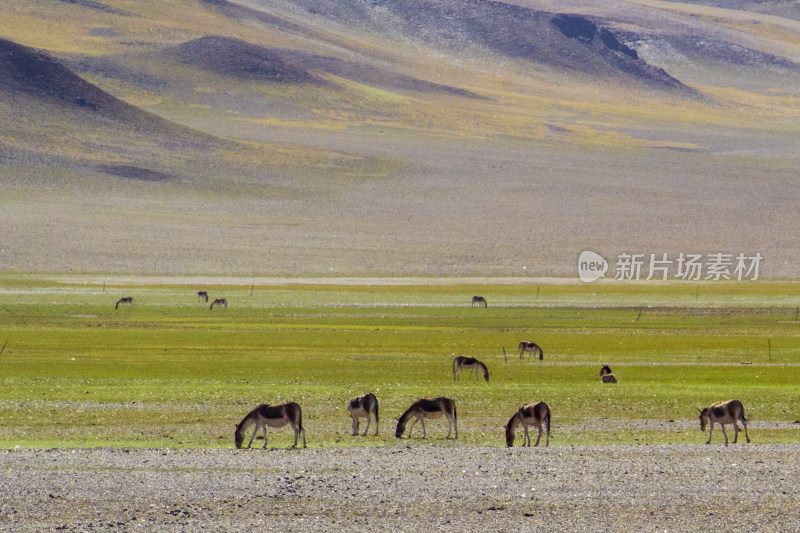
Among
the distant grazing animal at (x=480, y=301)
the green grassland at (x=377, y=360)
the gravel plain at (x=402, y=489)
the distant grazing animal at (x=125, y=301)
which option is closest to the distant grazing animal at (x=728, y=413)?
the gravel plain at (x=402, y=489)

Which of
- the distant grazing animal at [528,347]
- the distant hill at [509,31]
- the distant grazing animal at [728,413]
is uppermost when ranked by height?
the distant hill at [509,31]

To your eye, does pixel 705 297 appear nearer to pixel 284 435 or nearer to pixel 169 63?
pixel 284 435

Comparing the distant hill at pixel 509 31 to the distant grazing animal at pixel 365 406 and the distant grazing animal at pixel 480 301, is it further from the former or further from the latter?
the distant grazing animal at pixel 365 406

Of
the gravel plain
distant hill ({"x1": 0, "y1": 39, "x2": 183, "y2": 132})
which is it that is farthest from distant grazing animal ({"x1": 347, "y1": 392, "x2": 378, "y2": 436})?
distant hill ({"x1": 0, "y1": 39, "x2": 183, "y2": 132})

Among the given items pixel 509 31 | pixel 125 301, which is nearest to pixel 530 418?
pixel 125 301

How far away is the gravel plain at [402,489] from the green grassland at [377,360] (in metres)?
1.22

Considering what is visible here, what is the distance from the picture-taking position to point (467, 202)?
88500 mm

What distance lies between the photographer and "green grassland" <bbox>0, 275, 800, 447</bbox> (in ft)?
51.1

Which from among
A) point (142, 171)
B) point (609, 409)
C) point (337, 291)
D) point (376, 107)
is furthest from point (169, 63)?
point (609, 409)

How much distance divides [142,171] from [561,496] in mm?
85801

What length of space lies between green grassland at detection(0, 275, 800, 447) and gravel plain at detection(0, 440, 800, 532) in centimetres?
122

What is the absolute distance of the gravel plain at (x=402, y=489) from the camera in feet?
33.2

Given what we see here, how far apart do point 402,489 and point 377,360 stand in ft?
49.0

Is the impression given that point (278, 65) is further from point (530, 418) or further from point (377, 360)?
point (530, 418)
